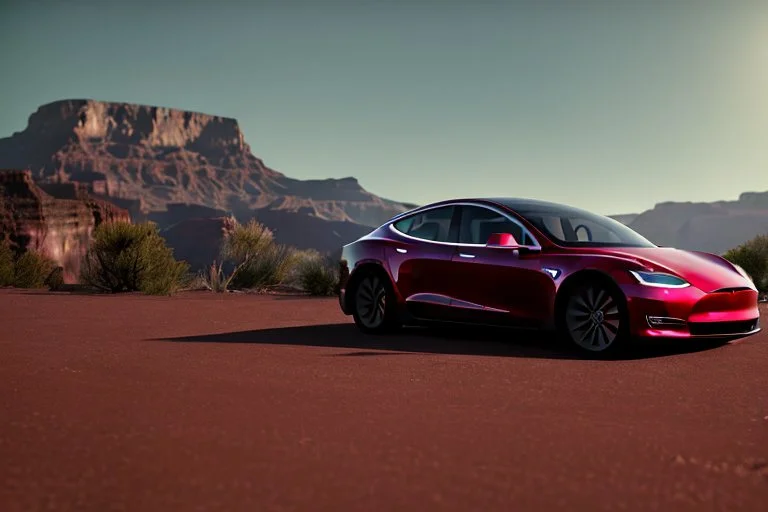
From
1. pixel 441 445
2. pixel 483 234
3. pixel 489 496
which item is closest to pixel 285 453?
pixel 441 445

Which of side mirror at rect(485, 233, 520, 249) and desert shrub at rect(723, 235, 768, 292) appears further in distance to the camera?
desert shrub at rect(723, 235, 768, 292)

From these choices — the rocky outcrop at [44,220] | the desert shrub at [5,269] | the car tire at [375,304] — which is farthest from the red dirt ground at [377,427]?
the rocky outcrop at [44,220]

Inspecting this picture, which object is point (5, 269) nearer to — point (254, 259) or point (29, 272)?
point (29, 272)

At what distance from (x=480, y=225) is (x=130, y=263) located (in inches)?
461

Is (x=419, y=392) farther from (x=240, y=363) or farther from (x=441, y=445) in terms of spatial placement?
(x=240, y=363)

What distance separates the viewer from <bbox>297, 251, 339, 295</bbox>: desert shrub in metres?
20.5

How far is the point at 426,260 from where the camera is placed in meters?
10.2

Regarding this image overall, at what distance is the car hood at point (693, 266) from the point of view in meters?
8.66

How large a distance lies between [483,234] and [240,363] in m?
3.35

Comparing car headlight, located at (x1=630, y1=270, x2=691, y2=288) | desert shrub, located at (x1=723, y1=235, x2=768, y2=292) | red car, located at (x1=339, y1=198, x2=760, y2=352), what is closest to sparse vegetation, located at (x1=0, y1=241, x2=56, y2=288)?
red car, located at (x1=339, y1=198, x2=760, y2=352)

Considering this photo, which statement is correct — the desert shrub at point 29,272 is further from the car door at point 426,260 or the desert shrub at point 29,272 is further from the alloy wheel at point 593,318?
the alloy wheel at point 593,318

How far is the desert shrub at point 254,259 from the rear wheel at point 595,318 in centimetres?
1394

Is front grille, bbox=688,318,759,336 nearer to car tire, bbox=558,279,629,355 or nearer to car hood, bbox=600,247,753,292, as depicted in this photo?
car hood, bbox=600,247,753,292

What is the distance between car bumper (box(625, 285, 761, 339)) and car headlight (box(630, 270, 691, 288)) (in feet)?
0.20
